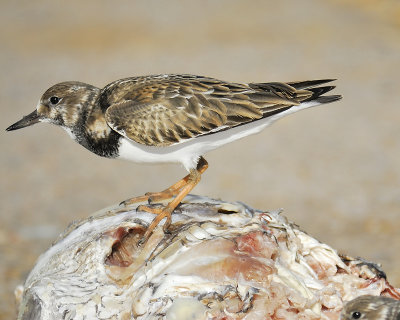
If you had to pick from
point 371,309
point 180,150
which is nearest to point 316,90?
point 180,150

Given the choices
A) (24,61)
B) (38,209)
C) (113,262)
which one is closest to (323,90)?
(113,262)

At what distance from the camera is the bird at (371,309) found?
307 centimetres

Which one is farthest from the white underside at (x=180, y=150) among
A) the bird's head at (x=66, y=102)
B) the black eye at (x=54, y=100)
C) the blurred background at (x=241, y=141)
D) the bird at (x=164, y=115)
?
the blurred background at (x=241, y=141)

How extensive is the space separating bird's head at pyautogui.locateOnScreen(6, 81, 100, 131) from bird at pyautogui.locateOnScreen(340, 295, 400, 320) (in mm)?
1889

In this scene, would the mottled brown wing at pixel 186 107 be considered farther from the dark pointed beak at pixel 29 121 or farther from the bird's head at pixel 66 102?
the dark pointed beak at pixel 29 121

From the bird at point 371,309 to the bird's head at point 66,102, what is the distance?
6.20ft

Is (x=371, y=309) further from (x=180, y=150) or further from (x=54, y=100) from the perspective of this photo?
(x=54, y=100)

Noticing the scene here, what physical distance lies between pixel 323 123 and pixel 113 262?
7.45 m

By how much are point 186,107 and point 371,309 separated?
1.65 meters

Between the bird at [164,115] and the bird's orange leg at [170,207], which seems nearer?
the bird's orange leg at [170,207]

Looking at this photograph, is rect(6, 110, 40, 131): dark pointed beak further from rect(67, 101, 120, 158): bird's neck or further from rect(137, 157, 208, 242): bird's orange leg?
rect(137, 157, 208, 242): bird's orange leg

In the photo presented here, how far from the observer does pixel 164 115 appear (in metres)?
4.22

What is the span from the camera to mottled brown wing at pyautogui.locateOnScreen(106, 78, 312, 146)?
412cm

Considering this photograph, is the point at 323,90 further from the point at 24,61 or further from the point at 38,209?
the point at 24,61
